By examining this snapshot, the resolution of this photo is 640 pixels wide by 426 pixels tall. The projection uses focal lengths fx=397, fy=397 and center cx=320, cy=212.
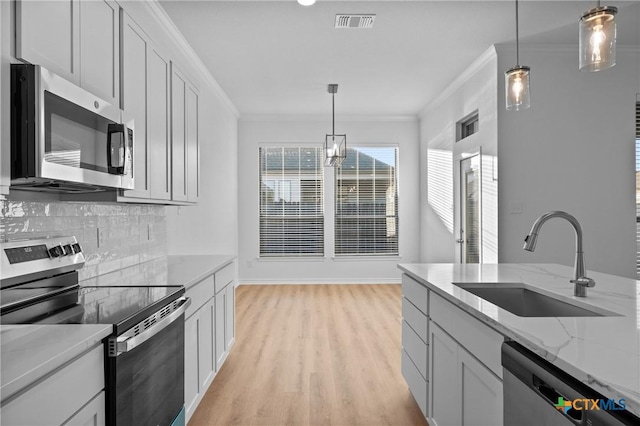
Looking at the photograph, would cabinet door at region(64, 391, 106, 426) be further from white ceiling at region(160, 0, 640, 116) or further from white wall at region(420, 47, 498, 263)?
white wall at region(420, 47, 498, 263)

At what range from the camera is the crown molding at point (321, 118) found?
6863 millimetres

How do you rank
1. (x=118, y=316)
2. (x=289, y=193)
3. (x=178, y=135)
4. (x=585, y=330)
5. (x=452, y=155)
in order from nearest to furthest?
1. (x=585, y=330)
2. (x=118, y=316)
3. (x=178, y=135)
4. (x=452, y=155)
5. (x=289, y=193)

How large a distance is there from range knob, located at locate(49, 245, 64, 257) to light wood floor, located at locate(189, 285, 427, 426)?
1.27 meters

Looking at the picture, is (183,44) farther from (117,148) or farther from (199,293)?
(199,293)

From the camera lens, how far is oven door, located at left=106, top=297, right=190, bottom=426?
4.31 ft

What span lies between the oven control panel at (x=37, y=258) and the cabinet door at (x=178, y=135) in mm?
994

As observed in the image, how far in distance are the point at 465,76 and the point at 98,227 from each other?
429 cm

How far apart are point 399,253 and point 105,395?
6.13 m

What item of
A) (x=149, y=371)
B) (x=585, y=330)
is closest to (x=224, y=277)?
(x=149, y=371)

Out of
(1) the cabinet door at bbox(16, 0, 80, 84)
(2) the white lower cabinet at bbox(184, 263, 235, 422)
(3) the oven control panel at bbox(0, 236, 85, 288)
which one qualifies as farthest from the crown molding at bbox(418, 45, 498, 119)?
(3) the oven control panel at bbox(0, 236, 85, 288)

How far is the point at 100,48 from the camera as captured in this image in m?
1.94

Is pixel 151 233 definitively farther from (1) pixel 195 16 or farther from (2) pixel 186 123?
(1) pixel 195 16

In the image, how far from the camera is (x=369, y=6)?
10.5 ft

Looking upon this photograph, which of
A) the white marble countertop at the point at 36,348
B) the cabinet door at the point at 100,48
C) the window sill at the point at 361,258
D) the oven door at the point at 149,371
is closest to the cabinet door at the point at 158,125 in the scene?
the cabinet door at the point at 100,48
